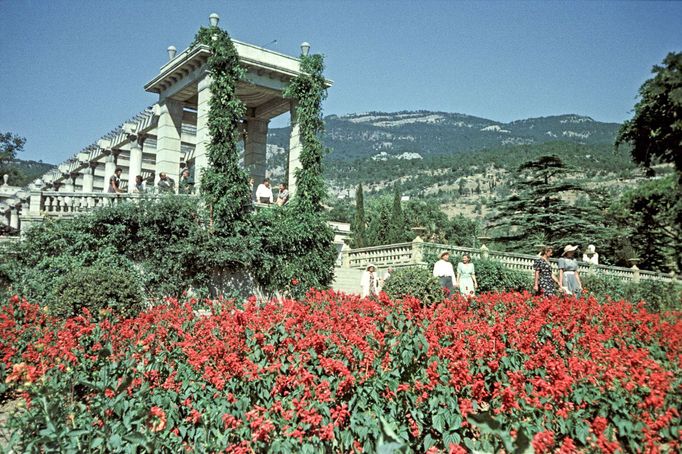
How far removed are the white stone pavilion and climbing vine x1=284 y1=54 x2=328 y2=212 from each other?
0.68 m

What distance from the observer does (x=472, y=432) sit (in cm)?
394

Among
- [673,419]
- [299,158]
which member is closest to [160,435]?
[673,419]

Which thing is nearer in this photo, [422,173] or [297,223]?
[297,223]

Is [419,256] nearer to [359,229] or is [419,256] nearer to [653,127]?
[653,127]

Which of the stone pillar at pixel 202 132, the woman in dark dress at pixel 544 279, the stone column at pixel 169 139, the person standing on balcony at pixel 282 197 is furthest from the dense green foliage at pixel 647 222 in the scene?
the stone column at pixel 169 139

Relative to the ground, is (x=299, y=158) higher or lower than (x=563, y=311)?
higher

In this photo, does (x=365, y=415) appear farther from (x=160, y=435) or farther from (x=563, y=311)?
(x=563, y=311)

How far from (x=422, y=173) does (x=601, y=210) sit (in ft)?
354

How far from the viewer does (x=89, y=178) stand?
26969 mm

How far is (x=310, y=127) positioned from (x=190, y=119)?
7.89 m

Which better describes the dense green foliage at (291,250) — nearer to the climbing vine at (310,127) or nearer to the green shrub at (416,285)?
the climbing vine at (310,127)

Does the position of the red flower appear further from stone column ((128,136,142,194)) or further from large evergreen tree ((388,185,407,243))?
large evergreen tree ((388,185,407,243))

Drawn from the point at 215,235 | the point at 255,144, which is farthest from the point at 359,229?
the point at 215,235

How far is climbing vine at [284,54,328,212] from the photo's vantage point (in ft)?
51.5
